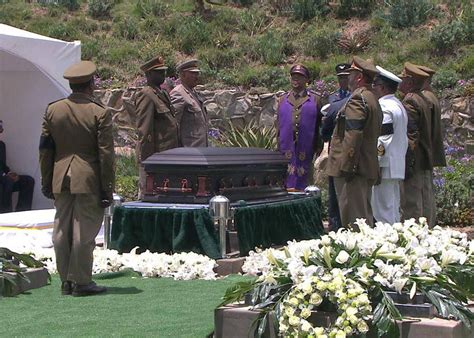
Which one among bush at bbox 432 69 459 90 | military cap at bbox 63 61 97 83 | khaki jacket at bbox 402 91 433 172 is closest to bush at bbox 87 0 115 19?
bush at bbox 432 69 459 90

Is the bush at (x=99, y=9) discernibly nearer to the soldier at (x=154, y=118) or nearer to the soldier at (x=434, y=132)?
the soldier at (x=154, y=118)

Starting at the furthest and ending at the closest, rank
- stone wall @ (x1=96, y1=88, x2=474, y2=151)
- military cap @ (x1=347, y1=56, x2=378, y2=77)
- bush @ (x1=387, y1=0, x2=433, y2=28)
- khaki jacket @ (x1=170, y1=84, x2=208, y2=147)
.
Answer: bush @ (x1=387, y1=0, x2=433, y2=28) → stone wall @ (x1=96, y1=88, x2=474, y2=151) → khaki jacket @ (x1=170, y1=84, x2=208, y2=147) → military cap @ (x1=347, y1=56, x2=378, y2=77)

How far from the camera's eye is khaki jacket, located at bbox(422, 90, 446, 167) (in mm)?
10305

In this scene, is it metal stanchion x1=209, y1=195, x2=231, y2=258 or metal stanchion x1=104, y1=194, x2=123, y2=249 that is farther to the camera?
metal stanchion x1=104, y1=194, x2=123, y2=249

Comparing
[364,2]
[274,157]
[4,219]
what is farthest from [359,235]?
[364,2]

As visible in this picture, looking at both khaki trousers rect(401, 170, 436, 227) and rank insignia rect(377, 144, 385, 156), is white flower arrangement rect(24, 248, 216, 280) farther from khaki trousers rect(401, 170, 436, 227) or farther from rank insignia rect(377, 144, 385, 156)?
khaki trousers rect(401, 170, 436, 227)

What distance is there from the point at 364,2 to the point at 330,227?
11595mm

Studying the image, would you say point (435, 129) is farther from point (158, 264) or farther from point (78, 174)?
point (78, 174)

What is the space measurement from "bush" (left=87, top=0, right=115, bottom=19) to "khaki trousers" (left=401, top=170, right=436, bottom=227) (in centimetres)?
1374

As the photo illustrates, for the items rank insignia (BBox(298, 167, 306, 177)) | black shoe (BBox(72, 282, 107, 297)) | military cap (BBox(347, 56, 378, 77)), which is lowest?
black shoe (BBox(72, 282, 107, 297))

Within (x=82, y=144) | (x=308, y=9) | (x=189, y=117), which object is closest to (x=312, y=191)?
(x=189, y=117)

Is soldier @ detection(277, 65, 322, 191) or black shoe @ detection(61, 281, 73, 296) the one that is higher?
soldier @ detection(277, 65, 322, 191)

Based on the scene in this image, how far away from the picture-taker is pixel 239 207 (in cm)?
904

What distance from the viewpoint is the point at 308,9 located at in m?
20.9
